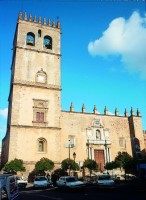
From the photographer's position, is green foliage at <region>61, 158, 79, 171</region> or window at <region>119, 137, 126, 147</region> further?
window at <region>119, 137, 126, 147</region>

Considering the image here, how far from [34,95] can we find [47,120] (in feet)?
13.5

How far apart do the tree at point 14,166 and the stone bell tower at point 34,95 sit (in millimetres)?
1680

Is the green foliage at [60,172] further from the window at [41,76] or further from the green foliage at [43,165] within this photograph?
the window at [41,76]

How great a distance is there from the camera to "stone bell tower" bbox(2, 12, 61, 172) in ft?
103

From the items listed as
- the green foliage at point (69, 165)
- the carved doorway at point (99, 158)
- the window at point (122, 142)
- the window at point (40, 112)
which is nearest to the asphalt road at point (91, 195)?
the green foliage at point (69, 165)

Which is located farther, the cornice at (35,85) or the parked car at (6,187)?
the cornice at (35,85)

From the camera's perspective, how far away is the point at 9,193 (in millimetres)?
8609

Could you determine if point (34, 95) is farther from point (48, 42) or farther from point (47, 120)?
point (48, 42)

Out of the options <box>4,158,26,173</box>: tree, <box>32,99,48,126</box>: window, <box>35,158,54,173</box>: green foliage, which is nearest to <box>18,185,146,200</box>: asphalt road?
<box>4,158,26,173</box>: tree

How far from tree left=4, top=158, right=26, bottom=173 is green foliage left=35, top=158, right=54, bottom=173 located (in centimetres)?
183

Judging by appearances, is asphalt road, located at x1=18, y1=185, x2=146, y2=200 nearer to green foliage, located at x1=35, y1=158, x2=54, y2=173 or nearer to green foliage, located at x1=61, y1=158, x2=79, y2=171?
green foliage, located at x1=35, y1=158, x2=54, y2=173

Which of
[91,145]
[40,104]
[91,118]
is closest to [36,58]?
[40,104]

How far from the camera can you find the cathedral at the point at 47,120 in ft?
104

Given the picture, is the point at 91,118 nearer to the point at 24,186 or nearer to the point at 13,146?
the point at 13,146
